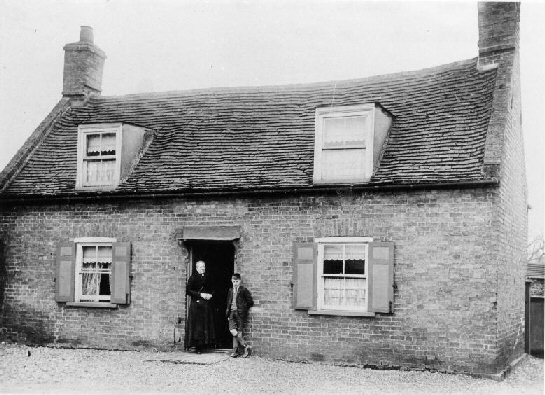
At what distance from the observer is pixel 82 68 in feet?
64.5

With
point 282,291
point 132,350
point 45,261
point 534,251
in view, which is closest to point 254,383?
point 282,291

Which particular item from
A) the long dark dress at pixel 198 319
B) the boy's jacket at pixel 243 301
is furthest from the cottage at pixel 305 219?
the long dark dress at pixel 198 319

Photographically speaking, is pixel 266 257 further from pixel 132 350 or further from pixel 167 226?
pixel 132 350

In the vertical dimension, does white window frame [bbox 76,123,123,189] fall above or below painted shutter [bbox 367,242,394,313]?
above

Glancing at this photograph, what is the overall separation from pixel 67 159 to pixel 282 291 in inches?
275

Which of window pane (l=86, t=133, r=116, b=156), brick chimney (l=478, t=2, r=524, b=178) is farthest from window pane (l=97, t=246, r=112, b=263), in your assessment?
brick chimney (l=478, t=2, r=524, b=178)

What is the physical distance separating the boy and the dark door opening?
0.91m

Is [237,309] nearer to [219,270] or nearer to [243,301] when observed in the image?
[243,301]

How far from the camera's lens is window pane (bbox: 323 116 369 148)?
1416 centimetres

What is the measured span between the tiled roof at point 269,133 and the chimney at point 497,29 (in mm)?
474

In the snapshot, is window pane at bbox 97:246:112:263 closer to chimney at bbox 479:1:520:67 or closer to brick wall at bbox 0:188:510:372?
brick wall at bbox 0:188:510:372

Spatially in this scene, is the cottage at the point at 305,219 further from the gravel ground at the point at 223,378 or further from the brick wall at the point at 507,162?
the gravel ground at the point at 223,378

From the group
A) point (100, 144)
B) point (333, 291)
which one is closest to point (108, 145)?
point (100, 144)

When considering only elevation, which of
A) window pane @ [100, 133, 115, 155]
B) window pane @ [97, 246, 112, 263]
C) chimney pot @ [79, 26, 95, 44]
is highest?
chimney pot @ [79, 26, 95, 44]
